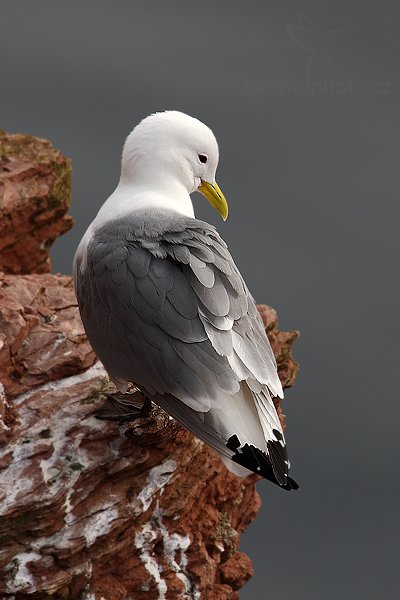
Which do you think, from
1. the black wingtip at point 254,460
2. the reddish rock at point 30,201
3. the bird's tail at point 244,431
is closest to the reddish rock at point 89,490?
the bird's tail at point 244,431

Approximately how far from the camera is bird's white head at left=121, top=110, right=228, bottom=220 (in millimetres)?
6340

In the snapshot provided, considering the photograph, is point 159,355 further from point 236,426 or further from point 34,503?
point 34,503

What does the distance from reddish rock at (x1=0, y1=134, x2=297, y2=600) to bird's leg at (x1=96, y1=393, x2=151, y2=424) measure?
0.04 m

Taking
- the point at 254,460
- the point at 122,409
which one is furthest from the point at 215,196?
the point at 254,460

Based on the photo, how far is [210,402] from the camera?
5.44 metres

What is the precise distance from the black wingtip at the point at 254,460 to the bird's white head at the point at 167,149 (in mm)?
1511

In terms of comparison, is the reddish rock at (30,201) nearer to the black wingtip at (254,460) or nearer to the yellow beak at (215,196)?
the yellow beak at (215,196)

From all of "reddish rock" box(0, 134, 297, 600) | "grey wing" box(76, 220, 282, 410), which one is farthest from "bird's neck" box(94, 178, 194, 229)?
"reddish rock" box(0, 134, 297, 600)

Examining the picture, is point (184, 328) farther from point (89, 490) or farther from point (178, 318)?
point (89, 490)

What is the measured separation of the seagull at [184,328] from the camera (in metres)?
5.46

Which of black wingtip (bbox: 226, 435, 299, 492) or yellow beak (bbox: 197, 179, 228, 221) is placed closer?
Result: black wingtip (bbox: 226, 435, 299, 492)

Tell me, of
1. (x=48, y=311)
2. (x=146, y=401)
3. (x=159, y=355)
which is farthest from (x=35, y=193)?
(x=159, y=355)

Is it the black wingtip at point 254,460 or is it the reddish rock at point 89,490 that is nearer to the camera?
the black wingtip at point 254,460

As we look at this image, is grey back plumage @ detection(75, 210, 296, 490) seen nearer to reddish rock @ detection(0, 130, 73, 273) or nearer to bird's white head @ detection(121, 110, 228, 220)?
bird's white head @ detection(121, 110, 228, 220)
